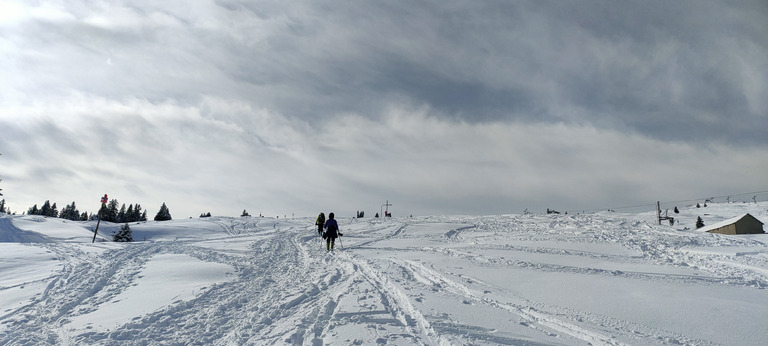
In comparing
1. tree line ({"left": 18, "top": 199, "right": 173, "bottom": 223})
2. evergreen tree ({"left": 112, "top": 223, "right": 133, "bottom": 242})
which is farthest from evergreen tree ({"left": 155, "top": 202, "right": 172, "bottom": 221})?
evergreen tree ({"left": 112, "top": 223, "right": 133, "bottom": 242})

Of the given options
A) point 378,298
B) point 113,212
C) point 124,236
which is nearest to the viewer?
point 378,298

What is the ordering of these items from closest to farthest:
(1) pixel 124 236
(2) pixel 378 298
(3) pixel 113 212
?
(2) pixel 378 298, (1) pixel 124 236, (3) pixel 113 212

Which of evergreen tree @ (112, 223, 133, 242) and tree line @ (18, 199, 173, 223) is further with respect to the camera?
tree line @ (18, 199, 173, 223)

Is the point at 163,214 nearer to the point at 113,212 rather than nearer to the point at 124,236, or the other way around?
the point at 113,212

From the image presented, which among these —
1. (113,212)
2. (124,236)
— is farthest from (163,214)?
(124,236)

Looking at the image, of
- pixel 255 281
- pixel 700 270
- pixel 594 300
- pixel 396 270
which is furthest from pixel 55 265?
pixel 700 270

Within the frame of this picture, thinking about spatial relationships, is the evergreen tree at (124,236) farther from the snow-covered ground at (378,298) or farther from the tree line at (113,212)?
the tree line at (113,212)

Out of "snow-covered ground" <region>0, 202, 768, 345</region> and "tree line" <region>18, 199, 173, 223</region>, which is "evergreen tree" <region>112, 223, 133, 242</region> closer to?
"snow-covered ground" <region>0, 202, 768, 345</region>

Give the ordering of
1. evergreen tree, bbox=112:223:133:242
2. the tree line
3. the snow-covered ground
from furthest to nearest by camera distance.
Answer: the tree line → evergreen tree, bbox=112:223:133:242 → the snow-covered ground

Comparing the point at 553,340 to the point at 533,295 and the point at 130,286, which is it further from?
the point at 130,286

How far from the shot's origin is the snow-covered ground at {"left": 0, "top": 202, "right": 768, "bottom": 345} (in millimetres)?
5508

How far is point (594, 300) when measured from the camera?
24.7 feet

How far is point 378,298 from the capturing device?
7453 millimetres

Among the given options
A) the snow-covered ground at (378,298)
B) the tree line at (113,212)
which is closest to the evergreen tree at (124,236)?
the snow-covered ground at (378,298)
